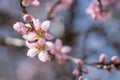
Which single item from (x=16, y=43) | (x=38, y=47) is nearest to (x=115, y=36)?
(x=16, y=43)

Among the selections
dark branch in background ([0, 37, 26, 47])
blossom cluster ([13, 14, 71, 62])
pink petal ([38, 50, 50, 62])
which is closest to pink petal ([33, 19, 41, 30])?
blossom cluster ([13, 14, 71, 62])

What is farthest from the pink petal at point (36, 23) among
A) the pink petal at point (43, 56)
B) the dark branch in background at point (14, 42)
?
the dark branch in background at point (14, 42)

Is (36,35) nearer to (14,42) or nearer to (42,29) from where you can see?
(42,29)

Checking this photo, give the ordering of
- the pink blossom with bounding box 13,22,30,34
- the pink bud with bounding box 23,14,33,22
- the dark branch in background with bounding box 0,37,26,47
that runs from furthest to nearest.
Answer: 1. the dark branch in background with bounding box 0,37,26,47
2. the pink blossom with bounding box 13,22,30,34
3. the pink bud with bounding box 23,14,33,22

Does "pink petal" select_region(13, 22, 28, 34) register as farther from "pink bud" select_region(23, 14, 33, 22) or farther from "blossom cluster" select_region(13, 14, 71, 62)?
"pink bud" select_region(23, 14, 33, 22)

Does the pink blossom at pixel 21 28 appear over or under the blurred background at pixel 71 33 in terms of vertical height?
under

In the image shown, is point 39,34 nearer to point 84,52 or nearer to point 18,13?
point 84,52

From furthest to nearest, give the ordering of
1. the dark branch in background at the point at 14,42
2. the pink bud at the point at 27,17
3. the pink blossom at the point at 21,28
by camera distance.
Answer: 1. the dark branch in background at the point at 14,42
2. the pink blossom at the point at 21,28
3. the pink bud at the point at 27,17

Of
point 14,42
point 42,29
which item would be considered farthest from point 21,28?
point 14,42

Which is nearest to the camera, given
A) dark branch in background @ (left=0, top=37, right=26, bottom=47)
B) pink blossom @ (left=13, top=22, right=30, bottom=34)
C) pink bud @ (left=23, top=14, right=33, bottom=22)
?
pink bud @ (left=23, top=14, right=33, bottom=22)

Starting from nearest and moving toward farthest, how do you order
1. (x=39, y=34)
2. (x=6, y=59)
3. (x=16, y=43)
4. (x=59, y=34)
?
(x=39, y=34)
(x=16, y=43)
(x=59, y=34)
(x=6, y=59)

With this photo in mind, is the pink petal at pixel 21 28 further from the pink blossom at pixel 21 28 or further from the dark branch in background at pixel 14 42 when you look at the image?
the dark branch in background at pixel 14 42
